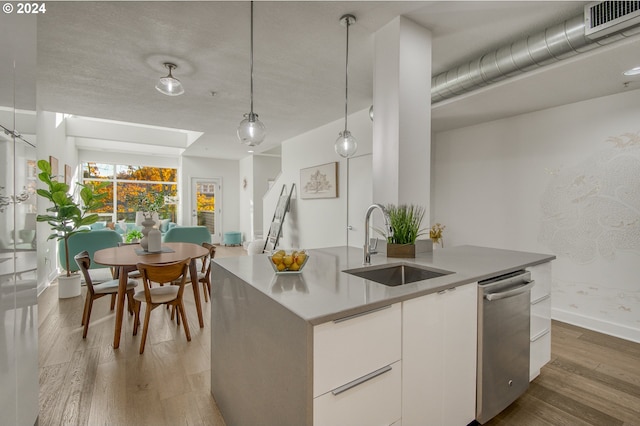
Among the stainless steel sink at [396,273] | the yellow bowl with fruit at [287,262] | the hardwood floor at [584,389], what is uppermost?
the yellow bowl with fruit at [287,262]

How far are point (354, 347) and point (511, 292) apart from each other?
1094 mm

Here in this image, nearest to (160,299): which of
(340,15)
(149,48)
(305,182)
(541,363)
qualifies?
(149,48)

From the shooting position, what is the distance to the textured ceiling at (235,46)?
2.07m

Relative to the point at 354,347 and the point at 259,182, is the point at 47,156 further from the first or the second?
the point at 354,347

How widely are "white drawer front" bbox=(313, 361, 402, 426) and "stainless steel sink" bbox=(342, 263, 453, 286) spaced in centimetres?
59

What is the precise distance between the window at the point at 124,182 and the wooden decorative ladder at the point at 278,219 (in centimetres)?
331

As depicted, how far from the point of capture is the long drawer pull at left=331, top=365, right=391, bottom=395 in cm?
104

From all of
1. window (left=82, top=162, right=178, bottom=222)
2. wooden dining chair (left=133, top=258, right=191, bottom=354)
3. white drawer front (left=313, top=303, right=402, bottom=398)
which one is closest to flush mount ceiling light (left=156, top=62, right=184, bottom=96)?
wooden dining chair (left=133, top=258, right=191, bottom=354)

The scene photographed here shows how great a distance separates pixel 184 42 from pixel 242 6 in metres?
0.75

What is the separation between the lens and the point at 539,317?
1956mm

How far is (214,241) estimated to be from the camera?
891 centimetres

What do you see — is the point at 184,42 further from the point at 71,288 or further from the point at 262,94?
the point at 71,288

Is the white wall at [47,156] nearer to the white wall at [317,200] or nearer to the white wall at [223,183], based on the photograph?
the white wall at [223,183]

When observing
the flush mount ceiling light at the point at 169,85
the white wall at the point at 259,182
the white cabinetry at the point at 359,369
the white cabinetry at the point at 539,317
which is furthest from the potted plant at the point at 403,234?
the white wall at the point at 259,182
